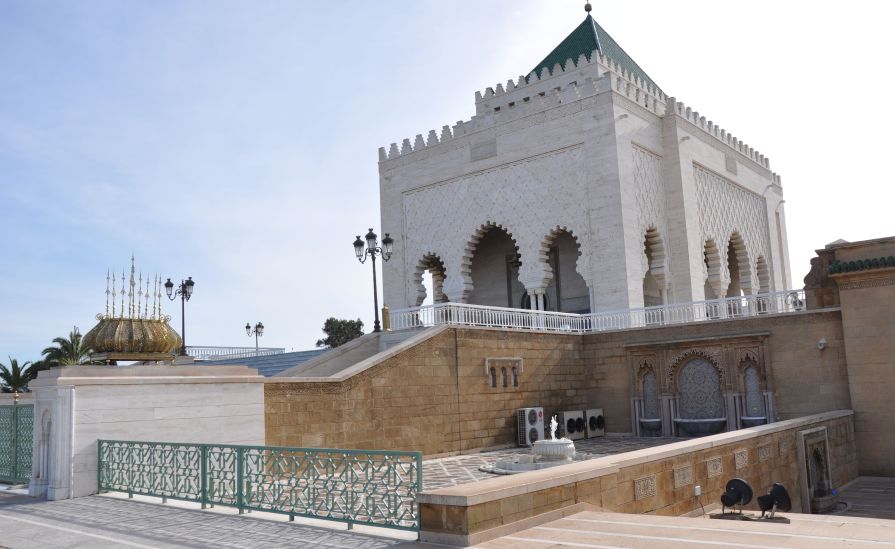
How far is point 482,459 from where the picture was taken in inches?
479

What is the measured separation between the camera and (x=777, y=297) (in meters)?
14.0

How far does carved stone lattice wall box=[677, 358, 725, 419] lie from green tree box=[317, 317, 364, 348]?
84.3ft

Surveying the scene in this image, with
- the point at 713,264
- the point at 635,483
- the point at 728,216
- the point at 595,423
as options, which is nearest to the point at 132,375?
the point at 635,483

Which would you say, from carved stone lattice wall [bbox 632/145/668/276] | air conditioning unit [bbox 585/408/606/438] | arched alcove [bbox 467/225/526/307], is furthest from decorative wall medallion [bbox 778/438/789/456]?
arched alcove [bbox 467/225/526/307]

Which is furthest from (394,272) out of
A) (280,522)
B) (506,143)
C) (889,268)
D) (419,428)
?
(280,522)

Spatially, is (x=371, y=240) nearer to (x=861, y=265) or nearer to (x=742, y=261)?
(x=861, y=265)

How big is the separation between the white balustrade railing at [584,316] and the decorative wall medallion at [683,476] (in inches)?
239

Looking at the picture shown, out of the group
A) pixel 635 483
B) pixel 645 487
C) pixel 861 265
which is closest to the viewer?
pixel 635 483

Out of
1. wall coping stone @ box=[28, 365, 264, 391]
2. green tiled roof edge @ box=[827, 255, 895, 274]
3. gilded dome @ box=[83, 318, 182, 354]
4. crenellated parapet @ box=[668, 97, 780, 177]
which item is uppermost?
crenellated parapet @ box=[668, 97, 780, 177]

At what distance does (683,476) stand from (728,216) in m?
15.4

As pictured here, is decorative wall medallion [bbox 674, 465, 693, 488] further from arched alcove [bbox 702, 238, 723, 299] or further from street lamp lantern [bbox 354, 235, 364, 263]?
arched alcove [bbox 702, 238, 723, 299]

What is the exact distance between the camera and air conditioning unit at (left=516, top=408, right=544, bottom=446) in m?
14.2

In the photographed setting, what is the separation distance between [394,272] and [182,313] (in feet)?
19.2

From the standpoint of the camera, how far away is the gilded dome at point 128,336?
349 inches
